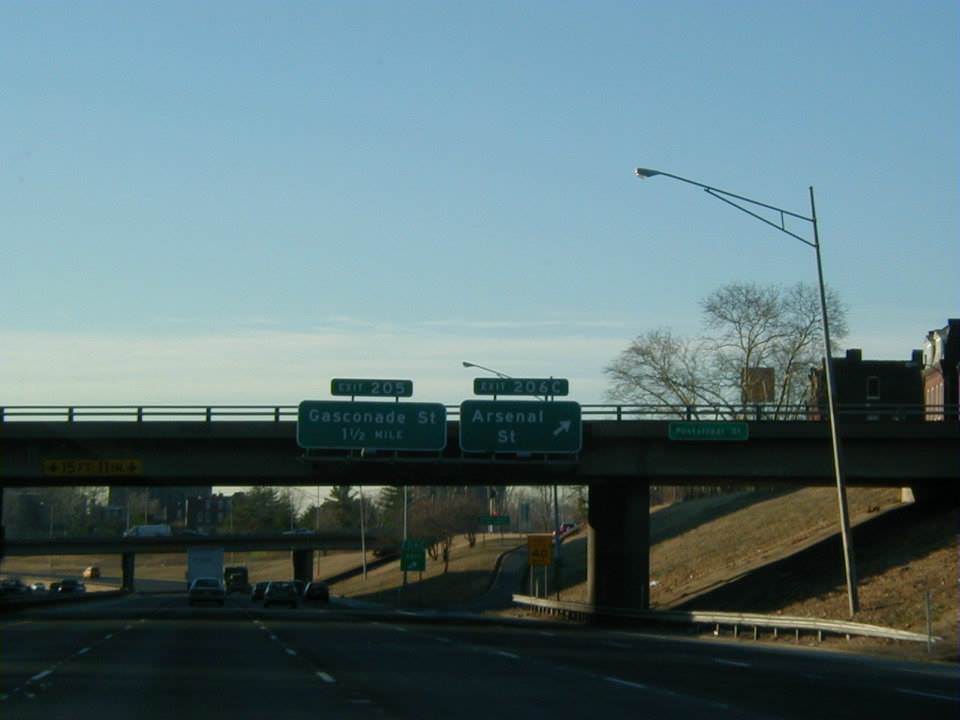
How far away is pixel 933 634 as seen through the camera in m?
34.1

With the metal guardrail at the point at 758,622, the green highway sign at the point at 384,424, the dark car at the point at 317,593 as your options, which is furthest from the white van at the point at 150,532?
the green highway sign at the point at 384,424

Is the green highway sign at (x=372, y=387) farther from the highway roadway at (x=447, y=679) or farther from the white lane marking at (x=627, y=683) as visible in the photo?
the white lane marking at (x=627, y=683)

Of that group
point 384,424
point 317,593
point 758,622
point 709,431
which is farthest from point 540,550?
point 317,593

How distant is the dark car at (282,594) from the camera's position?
79625 mm

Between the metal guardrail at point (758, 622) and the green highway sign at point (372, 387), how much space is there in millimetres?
10212

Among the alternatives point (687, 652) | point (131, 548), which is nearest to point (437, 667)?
point (687, 652)

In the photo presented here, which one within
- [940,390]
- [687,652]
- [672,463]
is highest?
[940,390]

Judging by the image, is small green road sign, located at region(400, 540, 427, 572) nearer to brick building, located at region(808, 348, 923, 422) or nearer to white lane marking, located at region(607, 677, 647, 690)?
brick building, located at region(808, 348, 923, 422)

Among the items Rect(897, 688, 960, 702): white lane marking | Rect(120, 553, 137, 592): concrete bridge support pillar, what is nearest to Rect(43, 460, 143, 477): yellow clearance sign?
Rect(897, 688, 960, 702): white lane marking

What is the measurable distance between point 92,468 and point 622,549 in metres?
18.3

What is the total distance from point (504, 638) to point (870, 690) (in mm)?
18535

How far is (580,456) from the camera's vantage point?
163 ft

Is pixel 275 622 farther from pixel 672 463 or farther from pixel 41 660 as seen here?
pixel 41 660

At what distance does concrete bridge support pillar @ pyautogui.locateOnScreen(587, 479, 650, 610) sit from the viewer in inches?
1983
